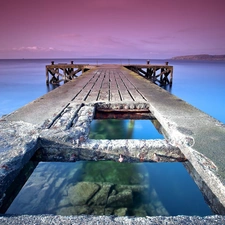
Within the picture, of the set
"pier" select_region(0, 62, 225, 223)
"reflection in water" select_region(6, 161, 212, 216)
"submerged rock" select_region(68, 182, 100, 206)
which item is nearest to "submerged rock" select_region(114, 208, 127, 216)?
"reflection in water" select_region(6, 161, 212, 216)

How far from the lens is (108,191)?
3492 mm

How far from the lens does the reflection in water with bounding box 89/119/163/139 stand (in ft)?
23.1

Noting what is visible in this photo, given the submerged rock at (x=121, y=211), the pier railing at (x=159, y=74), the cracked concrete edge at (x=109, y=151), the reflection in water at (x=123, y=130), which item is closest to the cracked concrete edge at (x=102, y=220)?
the cracked concrete edge at (x=109, y=151)

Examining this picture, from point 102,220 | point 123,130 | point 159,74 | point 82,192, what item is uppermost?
point 102,220

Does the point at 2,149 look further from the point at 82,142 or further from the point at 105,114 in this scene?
the point at 105,114

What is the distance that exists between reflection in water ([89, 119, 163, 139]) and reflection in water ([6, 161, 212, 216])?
2216mm

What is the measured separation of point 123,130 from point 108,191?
4.29 m

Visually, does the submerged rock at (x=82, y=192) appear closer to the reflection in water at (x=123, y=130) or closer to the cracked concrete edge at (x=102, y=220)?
the cracked concrete edge at (x=102, y=220)

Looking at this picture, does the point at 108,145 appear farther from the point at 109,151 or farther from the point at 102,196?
the point at 102,196

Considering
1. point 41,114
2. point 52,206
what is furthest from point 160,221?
point 52,206

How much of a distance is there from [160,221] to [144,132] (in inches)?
265

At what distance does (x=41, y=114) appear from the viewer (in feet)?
8.27

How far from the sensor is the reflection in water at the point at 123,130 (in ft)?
23.1

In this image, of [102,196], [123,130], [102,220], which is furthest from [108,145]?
[123,130]
